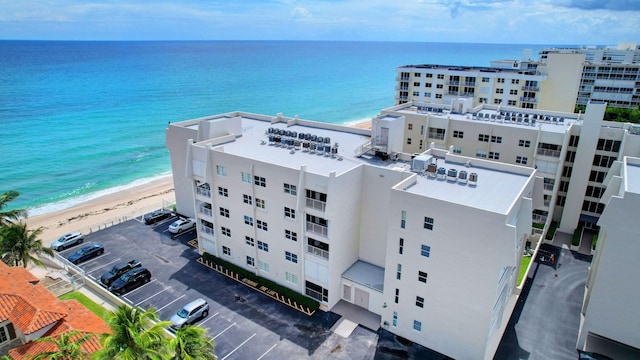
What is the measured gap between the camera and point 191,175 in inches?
1667

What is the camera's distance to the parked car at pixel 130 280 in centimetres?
3859

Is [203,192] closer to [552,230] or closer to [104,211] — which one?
[104,211]

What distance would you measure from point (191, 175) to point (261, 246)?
11118mm

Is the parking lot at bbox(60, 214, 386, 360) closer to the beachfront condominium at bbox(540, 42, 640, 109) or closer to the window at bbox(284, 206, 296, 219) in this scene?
the window at bbox(284, 206, 296, 219)

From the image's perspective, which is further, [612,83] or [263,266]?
[612,83]

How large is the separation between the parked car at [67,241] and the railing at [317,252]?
31228mm

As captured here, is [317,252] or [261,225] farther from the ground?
[261,225]

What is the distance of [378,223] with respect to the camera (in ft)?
121

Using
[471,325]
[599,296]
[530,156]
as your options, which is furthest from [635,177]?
[471,325]

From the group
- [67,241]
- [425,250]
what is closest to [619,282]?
[425,250]

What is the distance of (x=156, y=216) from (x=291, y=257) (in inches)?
1020

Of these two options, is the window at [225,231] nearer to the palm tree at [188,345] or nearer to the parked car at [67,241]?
the parked car at [67,241]

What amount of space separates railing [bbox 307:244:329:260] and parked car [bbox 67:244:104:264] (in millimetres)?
26640

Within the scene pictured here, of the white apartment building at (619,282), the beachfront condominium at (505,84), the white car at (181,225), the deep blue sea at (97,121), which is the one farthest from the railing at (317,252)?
the deep blue sea at (97,121)
